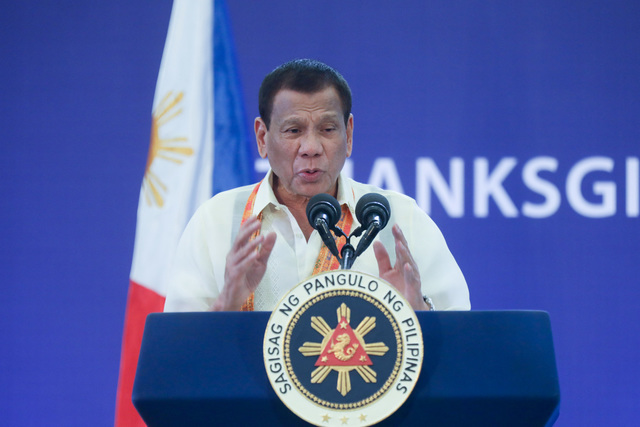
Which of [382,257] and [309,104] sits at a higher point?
[309,104]

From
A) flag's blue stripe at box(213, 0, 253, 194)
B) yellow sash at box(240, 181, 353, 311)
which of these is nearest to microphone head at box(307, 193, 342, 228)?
yellow sash at box(240, 181, 353, 311)

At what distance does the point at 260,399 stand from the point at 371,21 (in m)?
2.70

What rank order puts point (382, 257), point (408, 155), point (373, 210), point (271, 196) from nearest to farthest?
point (373, 210) < point (382, 257) < point (271, 196) < point (408, 155)

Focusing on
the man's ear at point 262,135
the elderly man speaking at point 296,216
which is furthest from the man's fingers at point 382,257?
the man's ear at point 262,135

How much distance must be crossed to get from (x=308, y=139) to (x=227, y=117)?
4.80ft

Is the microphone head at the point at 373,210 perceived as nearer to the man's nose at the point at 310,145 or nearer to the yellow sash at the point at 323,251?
the yellow sash at the point at 323,251

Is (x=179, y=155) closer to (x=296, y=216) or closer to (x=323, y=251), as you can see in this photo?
(x=296, y=216)

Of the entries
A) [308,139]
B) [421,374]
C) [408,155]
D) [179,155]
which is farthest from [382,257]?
[408,155]

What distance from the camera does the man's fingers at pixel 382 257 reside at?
1.53 m

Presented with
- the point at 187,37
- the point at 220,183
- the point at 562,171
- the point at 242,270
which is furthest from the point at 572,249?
the point at 242,270

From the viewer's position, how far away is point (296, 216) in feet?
6.91

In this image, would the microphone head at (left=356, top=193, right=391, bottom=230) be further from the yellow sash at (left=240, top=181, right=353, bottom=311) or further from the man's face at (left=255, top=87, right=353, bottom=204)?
the man's face at (left=255, top=87, right=353, bottom=204)

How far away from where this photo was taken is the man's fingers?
1.53 metres

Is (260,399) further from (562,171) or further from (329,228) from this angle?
(562,171)
